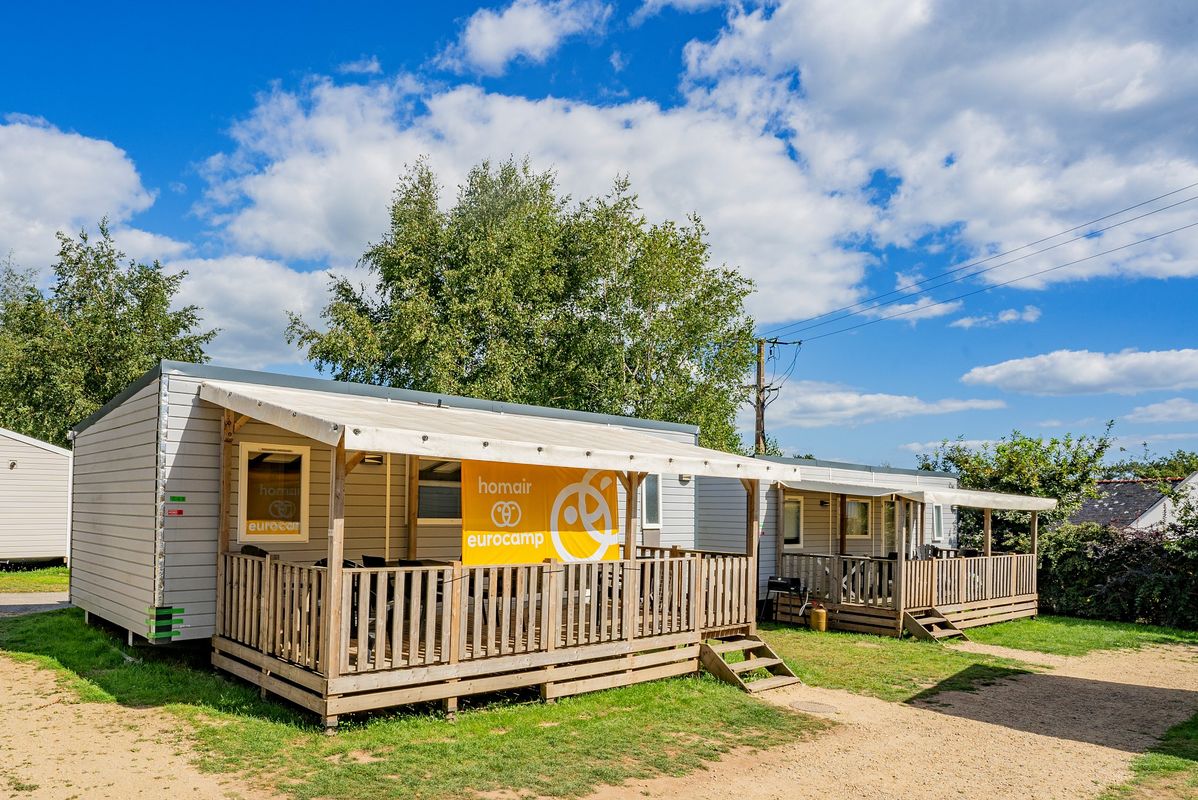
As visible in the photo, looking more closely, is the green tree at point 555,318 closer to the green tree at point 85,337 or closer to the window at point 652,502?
the green tree at point 85,337

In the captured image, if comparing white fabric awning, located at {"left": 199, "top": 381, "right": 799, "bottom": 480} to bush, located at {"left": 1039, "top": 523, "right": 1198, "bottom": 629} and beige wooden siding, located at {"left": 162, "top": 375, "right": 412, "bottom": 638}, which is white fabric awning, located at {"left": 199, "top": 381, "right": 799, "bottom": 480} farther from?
bush, located at {"left": 1039, "top": 523, "right": 1198, "bottom": 629}

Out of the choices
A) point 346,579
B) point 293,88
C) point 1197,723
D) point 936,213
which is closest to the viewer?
point 346,579

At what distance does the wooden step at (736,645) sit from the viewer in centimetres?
967

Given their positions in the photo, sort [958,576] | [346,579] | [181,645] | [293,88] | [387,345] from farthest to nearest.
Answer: [387,345] < [293,88] < [958,576] < [181,645] < [346,579]

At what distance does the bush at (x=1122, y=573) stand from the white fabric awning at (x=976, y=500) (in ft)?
3.21

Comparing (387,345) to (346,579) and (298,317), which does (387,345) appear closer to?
(298,317)

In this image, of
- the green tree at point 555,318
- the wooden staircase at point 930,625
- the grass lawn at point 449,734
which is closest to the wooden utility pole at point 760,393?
the green tree at point 555,318

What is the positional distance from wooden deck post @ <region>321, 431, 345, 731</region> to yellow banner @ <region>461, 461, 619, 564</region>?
5.10 feet

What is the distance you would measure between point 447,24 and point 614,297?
10482mm

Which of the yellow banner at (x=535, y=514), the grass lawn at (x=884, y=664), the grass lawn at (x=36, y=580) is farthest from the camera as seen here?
the grass lawn at (x=36, y=580)

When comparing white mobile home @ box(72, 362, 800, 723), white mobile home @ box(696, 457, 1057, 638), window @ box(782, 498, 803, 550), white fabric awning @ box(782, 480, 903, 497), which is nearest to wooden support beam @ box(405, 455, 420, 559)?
white mobile home @ box(72, 362, 800, 723)

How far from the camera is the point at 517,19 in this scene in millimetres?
15719

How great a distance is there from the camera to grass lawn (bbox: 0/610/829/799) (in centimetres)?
590

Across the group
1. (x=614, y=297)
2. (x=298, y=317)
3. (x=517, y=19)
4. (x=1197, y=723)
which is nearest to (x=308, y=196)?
(x=298, y=317)
